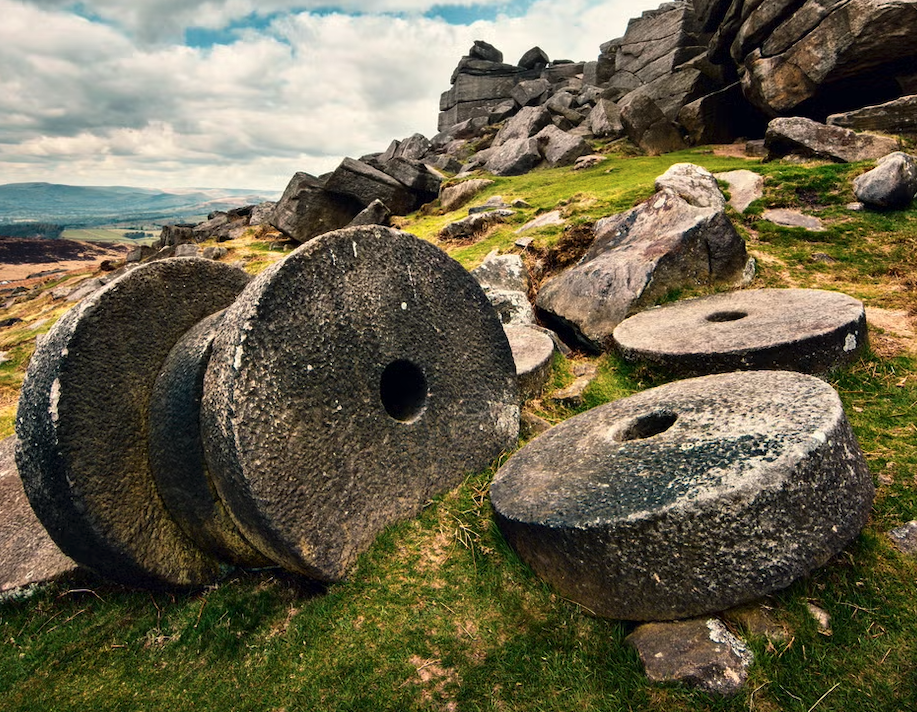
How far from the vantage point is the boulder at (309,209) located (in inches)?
738

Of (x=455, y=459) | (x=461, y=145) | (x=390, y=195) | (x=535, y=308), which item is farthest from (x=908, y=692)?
(x=461, y=145)

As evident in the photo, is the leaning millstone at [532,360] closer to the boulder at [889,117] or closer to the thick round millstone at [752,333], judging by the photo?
the thick round millstone at [752,333]

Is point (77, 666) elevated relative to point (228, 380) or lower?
lower

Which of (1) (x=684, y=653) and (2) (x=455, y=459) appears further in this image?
(2) (x=455, y=459)

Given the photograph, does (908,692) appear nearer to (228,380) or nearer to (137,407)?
(228,380)

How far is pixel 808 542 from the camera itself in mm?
2668

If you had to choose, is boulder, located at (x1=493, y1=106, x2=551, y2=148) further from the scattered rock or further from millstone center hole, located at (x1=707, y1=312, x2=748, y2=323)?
millstone center hole, located at (x1=707, y1=312, x2=748, y2=323)

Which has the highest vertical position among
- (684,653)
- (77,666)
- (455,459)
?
(455,459)

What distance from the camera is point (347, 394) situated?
3.37 meters

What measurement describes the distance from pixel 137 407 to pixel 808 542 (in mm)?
3840

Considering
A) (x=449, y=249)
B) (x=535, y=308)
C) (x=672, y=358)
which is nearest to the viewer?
(x=672, y=358)

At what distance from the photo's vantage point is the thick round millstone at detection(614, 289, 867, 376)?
4641mm

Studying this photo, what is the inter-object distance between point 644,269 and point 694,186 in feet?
10.8

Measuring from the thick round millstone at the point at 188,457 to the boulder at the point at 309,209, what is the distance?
16.0 m
